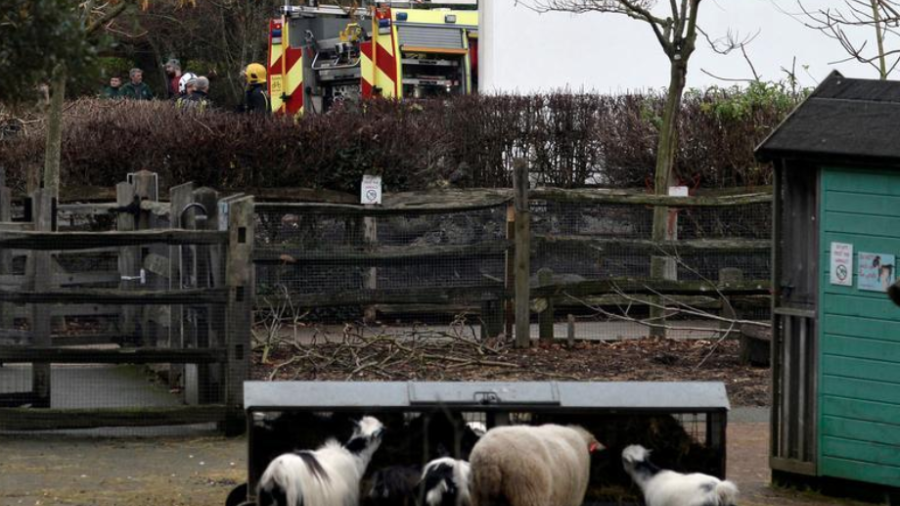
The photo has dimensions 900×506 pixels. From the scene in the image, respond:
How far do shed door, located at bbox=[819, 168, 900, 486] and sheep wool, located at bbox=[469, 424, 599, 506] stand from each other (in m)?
2.07

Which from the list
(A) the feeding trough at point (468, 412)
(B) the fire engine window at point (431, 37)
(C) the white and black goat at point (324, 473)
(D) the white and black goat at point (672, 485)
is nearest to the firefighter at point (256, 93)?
(B) the fire engine window at point (431, 37)

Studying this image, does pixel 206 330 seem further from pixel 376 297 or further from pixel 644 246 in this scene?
pixel 644 246

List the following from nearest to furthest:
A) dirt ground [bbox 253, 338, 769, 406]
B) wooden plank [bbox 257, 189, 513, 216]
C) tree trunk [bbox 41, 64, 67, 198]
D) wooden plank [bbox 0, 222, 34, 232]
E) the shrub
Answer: wooden plank [bbox 0, 222, 34, 232], dirt ground [bbox 253, 338, 769, 406], wooden plank [bbox 257, 189, 513, 216], tree trunk [bbox 41, 64, 67, 198], the shrub

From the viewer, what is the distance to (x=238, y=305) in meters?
10.2

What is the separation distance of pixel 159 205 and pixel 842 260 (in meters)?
5.86

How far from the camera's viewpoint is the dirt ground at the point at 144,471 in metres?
8.66

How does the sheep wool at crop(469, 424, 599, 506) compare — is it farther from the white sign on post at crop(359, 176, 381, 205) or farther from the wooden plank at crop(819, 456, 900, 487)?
the white sign on post at crop(359, 176, 381, 205)

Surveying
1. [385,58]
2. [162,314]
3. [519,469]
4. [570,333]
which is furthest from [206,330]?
[385,58]

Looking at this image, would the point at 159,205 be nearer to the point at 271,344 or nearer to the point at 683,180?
the point at 271,344

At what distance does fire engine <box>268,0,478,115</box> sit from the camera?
24.4 metres

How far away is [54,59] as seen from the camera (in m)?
6.55

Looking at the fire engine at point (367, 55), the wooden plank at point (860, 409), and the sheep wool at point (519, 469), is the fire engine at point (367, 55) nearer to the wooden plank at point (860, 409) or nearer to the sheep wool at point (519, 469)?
the wooden plank at point (860, 409)

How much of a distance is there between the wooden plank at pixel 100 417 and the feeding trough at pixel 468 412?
8.05 ft

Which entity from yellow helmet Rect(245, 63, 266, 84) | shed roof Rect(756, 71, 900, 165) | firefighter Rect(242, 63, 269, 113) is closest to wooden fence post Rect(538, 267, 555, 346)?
shed roof Rect(756, 71, 900, 165)
